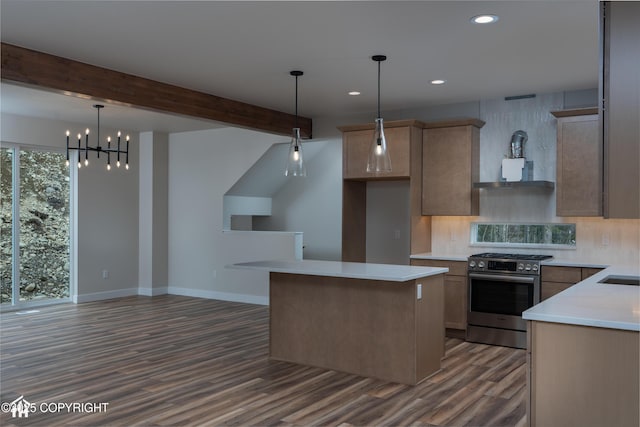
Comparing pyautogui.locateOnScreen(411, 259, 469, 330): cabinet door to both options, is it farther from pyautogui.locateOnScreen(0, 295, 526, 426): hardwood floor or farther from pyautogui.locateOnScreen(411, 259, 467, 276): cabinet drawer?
pyautogui.locateOnScreen(0, 295, 526, 426): hardwood floor

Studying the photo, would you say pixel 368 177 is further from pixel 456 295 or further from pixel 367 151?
pixel 456 295

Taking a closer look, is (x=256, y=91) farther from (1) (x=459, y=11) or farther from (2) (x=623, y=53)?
(2) (x=623, y=53)

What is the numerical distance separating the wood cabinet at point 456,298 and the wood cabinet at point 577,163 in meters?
1.14

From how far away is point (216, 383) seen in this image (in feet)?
14.5

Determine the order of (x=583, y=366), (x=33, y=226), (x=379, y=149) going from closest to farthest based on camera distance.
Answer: (x=583, y=366), (x=379, y=149), (x=33, y=226)

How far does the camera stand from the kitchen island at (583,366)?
8.01ft

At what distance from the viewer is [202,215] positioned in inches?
350

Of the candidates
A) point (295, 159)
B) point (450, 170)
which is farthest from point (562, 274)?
point (295, 159)

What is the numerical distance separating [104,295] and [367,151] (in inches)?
186

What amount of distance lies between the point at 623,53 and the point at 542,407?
1.66 m

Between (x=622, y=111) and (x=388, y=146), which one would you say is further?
(x=388, y=146)

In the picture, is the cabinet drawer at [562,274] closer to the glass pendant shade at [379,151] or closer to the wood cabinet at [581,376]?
the glass pendant shade at [379,151]

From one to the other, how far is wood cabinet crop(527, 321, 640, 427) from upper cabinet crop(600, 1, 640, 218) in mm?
577

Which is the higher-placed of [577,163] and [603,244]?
[577,163]
